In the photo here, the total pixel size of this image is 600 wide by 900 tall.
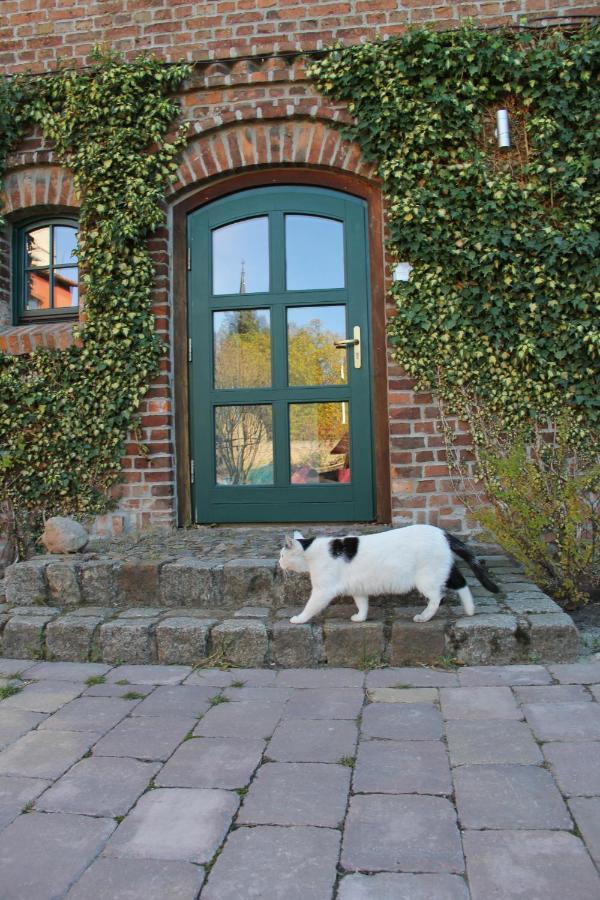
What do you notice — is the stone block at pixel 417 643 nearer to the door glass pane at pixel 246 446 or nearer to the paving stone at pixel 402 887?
the paving stone at pixel 402 887

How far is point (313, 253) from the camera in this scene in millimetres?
5004

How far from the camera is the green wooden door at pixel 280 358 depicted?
4898 millimetres

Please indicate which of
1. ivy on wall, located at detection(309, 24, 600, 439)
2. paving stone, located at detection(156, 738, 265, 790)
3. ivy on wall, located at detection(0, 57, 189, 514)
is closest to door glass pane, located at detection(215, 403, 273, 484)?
ivy on wall, located at detection(0, 57, 189, 514)

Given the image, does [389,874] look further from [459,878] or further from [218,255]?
[218,255]

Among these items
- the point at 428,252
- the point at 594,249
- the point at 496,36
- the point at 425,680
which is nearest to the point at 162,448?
the point at 428,252

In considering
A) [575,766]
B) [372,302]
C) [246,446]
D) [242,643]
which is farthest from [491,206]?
[575,766]

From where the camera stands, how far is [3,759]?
2.29 meters

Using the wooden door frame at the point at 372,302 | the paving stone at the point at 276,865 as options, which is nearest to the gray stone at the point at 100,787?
the paving stone at the point at 276,865

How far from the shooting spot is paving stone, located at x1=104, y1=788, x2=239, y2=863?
173 cm

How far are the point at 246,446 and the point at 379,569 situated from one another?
2066 millimetres

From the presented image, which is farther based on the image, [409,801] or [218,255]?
[218,255]

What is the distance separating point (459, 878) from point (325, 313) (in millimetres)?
A: 3915

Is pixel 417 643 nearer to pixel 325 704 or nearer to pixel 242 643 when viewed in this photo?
pixel 325 704

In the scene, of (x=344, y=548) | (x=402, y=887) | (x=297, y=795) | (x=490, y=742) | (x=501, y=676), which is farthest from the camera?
(x=344, y=548)
